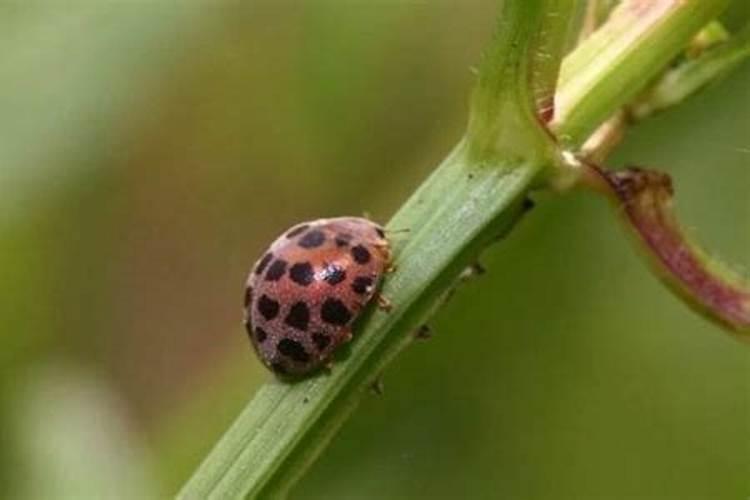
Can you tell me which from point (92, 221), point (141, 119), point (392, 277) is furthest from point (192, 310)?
point (392, 277)

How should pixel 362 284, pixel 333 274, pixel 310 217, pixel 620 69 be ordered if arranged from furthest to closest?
1. pixel 310 217
2. pixel 333 274
3. pixel 362 284
4. pixel 620 69

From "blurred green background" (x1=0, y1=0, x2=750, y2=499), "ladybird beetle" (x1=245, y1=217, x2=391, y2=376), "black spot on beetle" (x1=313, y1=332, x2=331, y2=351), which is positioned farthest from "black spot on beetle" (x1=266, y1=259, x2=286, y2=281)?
"blurred green background" (x1=0, y1=0, x2=750, y2=499)

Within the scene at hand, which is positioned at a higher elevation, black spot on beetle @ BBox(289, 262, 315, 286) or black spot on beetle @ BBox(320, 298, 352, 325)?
black spot on beetle @ BBox(289, 262, 315, 286)

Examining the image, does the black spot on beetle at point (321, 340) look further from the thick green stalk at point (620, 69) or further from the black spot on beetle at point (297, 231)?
the thick green stalk at point (620, 69)

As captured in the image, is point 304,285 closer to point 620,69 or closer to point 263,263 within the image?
point 263,263

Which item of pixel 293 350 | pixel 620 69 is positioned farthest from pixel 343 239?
pixel 620 69

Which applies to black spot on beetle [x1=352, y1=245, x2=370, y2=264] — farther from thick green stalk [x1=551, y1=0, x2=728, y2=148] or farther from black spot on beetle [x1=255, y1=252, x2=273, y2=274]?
thick green stalk [x1=551, y1=0, x2=728, y2=148]
